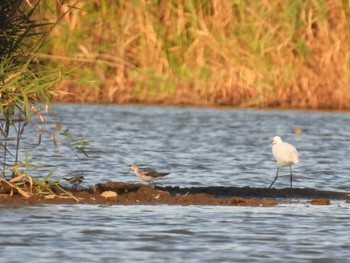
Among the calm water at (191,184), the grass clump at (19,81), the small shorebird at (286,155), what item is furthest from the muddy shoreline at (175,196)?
the small shorebird at (286,155)

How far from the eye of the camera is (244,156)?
20406 millimetres

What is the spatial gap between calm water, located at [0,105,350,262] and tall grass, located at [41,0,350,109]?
46cm

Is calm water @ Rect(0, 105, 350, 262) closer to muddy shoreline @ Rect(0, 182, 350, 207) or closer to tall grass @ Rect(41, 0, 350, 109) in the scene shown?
muddy shoreline @ Rect(0, 182, 350, 207)

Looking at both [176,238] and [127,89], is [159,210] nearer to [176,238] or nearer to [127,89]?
[176,238]

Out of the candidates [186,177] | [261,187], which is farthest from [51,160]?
[261,187]

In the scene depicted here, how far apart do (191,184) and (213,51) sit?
Result: 415 inches

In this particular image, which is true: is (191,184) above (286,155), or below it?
below

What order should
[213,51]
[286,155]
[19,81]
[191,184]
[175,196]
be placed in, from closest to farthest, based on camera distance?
[19,81] → [175,196] → [286,155] → [191,184] → [213,51]

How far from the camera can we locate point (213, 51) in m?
26.3

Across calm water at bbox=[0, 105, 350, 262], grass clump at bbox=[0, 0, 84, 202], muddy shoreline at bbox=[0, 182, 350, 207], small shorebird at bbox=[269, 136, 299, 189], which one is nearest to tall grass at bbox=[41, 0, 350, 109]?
calm water at bbox=[0, 105, 350, 262]

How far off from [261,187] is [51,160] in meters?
3.93

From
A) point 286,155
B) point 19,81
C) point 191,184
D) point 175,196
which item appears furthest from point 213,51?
point 19,81

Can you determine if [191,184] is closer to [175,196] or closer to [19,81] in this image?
[175,196]

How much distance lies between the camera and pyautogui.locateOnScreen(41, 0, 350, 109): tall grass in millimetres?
25844
